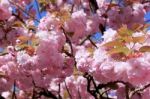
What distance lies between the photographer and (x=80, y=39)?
600 cm

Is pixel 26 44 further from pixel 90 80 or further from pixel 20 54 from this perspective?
pixel 90 80

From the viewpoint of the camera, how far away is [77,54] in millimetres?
4902

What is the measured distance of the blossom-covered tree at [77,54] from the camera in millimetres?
4020

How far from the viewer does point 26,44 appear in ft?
16.2

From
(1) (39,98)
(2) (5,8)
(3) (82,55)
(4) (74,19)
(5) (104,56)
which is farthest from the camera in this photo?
(1) (39,98)

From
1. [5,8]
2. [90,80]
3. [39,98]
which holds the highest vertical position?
[5,8]

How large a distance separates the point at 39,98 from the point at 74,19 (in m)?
1.41

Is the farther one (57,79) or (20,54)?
(57,79)

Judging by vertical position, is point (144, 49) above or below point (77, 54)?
above

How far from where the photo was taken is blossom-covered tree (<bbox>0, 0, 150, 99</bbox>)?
4.02 meters

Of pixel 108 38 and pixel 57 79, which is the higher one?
pixel 108 38

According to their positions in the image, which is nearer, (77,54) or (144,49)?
(144,49)

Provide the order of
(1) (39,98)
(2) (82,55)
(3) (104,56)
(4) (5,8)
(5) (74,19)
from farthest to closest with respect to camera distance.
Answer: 1. (1) (39,98)
2. (4) (5,8)
3. (5) (74,19)
4. (2) (82,55)
5. (3) (104,56)

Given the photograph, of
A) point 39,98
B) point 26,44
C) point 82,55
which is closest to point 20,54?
point 26,44
